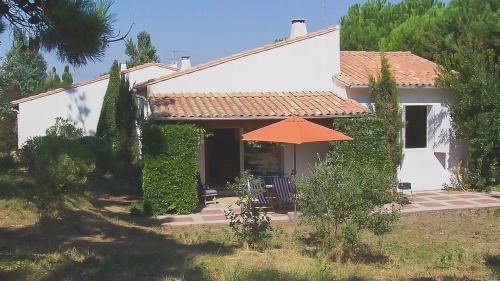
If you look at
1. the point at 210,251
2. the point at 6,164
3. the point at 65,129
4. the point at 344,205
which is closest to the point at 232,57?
the point at 210,251

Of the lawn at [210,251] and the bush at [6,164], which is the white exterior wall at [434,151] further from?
the bush at [6,164]

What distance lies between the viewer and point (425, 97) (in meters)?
16.5

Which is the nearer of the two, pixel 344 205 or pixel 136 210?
pixel 344 205

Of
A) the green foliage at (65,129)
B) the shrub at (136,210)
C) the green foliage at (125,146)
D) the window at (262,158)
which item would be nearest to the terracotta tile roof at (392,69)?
the window at (262,158)

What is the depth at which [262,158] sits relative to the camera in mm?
16328

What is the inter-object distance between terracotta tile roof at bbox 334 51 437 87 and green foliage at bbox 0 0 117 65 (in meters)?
10.2

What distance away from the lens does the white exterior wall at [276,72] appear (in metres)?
15.7

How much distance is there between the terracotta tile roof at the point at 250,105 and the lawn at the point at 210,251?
3.09 m

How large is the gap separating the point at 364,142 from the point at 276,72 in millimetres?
3618

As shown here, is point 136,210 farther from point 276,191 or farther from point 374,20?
point 374,20

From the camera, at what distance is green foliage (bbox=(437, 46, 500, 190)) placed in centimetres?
1583

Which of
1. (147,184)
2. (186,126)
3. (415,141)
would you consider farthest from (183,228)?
(415,141)

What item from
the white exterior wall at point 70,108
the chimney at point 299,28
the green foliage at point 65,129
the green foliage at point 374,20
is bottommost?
the green foliage at point 65,129

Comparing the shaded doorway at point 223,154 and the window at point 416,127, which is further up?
the window at point 416,127
